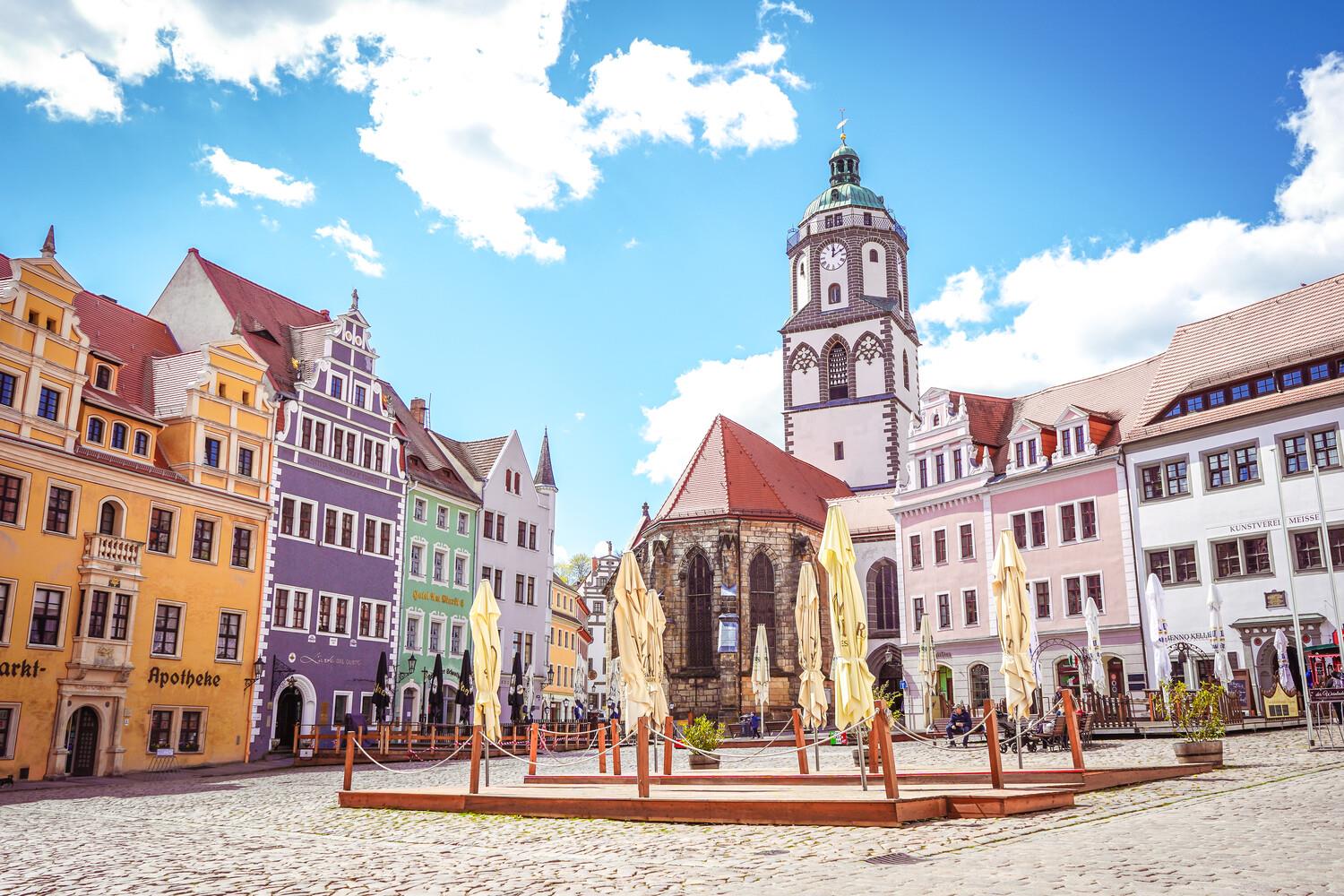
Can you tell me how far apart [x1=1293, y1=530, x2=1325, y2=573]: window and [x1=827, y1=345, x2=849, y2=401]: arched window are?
99.7 feet

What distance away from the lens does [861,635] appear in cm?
1400

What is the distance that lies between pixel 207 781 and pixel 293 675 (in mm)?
9620

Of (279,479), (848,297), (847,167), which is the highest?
(847,167)

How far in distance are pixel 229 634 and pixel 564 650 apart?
4347 centimetres

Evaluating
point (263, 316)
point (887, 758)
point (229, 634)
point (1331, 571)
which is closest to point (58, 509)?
point (229, 634)

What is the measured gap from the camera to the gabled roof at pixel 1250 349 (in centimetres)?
3095

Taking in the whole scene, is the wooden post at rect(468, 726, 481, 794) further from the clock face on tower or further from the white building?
the clock face on tower

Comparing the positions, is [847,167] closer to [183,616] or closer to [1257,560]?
[1257,560]

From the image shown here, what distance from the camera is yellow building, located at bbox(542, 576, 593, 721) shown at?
234 ft

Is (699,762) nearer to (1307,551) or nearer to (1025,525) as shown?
(1307,551)

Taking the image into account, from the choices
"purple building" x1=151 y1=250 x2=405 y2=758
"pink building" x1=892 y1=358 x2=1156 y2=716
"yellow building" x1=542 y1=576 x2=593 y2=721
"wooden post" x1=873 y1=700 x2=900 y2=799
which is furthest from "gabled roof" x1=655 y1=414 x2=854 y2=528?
"wooden post" x1=873 y1=700 x2=900 y2=799

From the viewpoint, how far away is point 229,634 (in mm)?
32062

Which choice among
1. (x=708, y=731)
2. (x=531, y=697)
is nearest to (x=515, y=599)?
(x=531, y=697)

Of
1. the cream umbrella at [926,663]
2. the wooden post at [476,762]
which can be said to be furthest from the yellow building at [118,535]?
the cream umbrella at [926,663]
